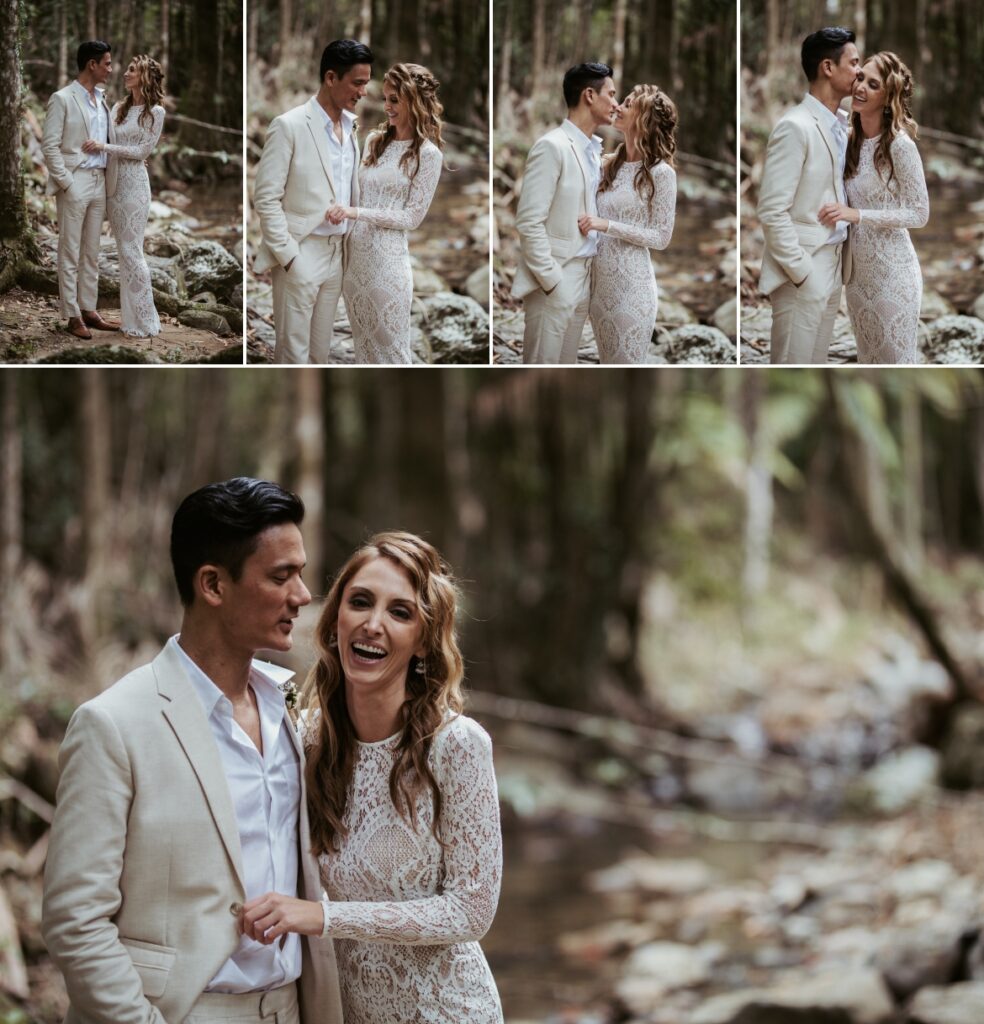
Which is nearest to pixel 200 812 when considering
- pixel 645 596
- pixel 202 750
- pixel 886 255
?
pixel 202 750

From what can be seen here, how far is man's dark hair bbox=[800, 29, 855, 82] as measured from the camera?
6.08m

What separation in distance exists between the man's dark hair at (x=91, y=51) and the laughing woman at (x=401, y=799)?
12.6 ft

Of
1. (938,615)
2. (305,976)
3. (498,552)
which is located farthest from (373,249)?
(938,615)

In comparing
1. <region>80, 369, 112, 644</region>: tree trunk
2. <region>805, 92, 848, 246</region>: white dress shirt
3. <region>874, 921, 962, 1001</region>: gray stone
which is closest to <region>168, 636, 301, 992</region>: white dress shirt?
<region>805, 92, 848, 246</region>: white dress shirt

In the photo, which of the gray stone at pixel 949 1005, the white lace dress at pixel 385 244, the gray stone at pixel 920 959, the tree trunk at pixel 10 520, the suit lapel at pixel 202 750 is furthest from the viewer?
the tree trunk at pixel 10 520

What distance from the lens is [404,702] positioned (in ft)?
9.37

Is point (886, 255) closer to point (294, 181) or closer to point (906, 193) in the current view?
point (906, 193)

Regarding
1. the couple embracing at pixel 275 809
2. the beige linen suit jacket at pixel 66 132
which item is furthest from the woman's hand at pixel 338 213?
the couple embracing at pixel 275 809

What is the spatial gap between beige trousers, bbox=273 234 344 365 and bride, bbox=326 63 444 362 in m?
0.07

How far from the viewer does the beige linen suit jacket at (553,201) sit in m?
6.02

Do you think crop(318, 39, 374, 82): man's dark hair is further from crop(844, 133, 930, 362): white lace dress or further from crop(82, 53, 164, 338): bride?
crop(844, 133, 930, 362): white lace dress

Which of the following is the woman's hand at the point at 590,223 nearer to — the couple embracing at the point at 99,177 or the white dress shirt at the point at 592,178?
the white dress shirt at the point at 592,178

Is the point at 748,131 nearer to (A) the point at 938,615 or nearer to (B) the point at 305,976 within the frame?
(A) the point at 938,615

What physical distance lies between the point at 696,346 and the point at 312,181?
1837 mm
